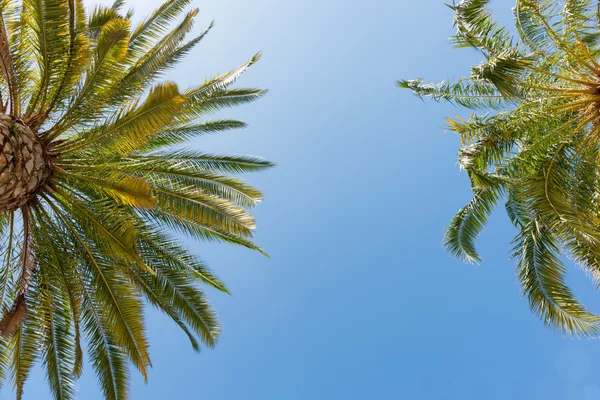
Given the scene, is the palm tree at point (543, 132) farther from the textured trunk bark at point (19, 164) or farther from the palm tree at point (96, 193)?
the textured trunk bark at point (19, 164)

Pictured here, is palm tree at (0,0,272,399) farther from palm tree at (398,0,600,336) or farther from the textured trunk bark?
palm tree at (398,0,600,336)

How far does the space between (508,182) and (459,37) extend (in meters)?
3.13

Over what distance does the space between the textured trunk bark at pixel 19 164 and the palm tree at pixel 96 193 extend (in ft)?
0.07

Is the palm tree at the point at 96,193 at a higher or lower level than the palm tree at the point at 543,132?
lower

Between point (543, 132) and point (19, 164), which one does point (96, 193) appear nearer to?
point (19, 164)

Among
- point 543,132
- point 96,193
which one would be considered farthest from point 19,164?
point 543,132

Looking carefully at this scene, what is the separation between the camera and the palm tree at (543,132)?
7.07 meters

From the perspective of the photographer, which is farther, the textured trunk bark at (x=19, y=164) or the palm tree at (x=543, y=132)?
the palm tree at (x=543, y=132)

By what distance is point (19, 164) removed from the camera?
18.8 feet

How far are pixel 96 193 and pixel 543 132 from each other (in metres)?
8.26

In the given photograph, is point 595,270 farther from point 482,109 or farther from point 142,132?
point 142,132

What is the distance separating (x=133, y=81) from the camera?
22.1ft

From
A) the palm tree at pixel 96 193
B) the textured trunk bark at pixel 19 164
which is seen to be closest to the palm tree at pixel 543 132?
the palm tree at pixel 96 193

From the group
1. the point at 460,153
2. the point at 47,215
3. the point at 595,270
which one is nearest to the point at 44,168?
the point at 47,215
